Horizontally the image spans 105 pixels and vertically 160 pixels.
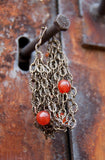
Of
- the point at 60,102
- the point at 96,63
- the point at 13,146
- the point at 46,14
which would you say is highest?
the point at 46,14

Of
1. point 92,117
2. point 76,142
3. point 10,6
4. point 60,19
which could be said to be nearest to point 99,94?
point 92,117

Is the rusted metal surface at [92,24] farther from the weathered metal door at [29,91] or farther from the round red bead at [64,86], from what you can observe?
the round red bead at [64,86]

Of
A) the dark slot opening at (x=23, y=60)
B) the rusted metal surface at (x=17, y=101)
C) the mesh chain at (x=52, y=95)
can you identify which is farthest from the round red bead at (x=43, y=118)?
the dark slot opening at (x=23, y=60)

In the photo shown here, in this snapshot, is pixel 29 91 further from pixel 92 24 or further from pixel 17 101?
pixel 92 24

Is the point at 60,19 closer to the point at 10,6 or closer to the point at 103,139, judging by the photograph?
the point at 10,6

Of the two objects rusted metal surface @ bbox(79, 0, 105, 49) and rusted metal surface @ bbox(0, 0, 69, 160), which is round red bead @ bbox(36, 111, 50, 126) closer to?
rusted metal surface @ bbox(0, 0, 69, 160)
